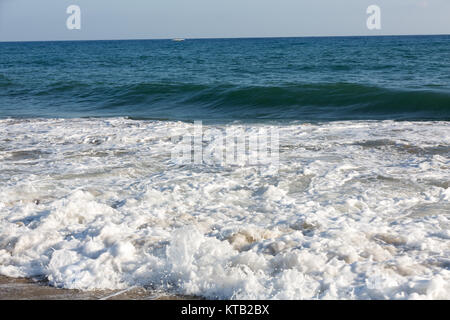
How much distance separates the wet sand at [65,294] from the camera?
11.3ft

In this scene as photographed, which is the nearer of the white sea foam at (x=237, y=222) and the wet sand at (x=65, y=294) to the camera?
the wet sand at (x=65, y=294)

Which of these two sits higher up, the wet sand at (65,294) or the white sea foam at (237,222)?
the white sea foam at (237,222)

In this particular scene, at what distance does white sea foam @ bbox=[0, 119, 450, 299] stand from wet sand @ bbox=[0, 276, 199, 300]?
0.31 ft

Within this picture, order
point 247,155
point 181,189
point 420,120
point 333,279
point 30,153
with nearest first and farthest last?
point 333,279 → point 181,189 → point 247,155 → point 30,153 → point 420,120

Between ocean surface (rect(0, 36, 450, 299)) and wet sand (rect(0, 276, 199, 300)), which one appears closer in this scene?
wet sand (rect(0, 276, 199, 300))

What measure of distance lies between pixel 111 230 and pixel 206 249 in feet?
3.32

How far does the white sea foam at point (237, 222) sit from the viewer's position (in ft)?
11.9

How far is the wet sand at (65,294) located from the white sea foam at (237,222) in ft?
0.31

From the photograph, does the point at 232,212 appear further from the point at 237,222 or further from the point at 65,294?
the point at 65,294

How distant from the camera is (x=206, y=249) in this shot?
4.02 m

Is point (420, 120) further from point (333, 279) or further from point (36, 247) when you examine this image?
point (36, 247)

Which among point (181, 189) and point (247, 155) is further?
point (247, 155)

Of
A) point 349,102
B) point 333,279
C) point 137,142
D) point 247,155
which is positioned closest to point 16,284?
point 333,279

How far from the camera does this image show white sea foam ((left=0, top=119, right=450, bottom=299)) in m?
3.62
